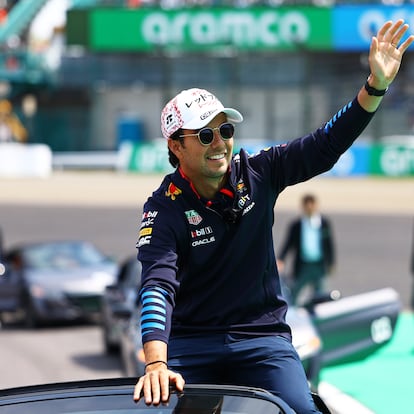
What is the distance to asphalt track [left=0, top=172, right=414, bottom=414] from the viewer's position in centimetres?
1167

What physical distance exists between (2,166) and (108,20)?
7587 millimetres

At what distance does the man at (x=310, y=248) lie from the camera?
50.7 feet

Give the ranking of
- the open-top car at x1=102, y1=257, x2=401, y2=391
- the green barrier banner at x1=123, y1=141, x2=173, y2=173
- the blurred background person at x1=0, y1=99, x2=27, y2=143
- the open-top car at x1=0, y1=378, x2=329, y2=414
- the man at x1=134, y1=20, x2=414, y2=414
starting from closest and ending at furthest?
the open-top car at x1=0, y1=378, x2=329, y2=414, the man at x1=134, y1=20, x2=414, y2=414, the open-top car at x1=102, y1=257, x2=401, y2=391, the green barrier banner at x1=123, y1=141, x2=173, y2=173, the blurred background person at x1=0, y1=99, x2=27, y2=143

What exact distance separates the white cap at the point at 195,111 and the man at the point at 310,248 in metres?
10.6

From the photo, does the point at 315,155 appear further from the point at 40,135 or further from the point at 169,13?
the point at 40,135

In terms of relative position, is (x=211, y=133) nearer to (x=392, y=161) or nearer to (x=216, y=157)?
(x=216, y=157)

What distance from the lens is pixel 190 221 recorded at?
15.4ft

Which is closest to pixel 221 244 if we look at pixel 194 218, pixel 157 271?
pixel 194 218

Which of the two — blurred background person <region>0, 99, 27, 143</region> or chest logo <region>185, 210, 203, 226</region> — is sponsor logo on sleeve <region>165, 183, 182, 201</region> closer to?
chest logo <region>185, 210, 203, 226</region>

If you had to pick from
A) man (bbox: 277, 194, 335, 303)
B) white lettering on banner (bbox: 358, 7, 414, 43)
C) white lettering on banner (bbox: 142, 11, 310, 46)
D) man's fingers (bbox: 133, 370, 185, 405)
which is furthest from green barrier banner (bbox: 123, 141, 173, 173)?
man's fingers (bbox: 133, 370, 185, 405)

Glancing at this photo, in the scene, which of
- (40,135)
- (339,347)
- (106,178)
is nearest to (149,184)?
(106,178)

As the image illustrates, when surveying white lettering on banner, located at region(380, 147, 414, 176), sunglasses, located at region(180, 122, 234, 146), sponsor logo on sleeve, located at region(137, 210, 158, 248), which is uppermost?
sunglasses, located at region(180, 122, 234, 146)

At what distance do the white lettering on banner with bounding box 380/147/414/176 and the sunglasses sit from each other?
35140 mm

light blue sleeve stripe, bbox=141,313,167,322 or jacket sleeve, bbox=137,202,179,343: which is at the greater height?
jacket sleeve, bbox=137,202,179,343
